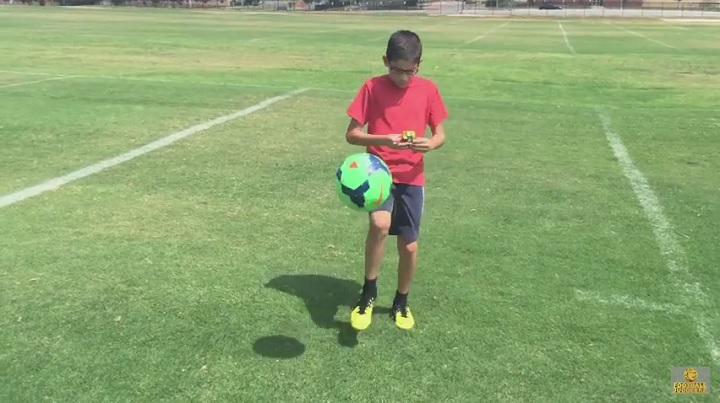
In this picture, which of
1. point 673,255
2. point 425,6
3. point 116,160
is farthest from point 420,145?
point 425,6

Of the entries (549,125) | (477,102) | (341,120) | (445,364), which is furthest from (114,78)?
(445,364)

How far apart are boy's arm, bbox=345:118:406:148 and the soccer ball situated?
92mm

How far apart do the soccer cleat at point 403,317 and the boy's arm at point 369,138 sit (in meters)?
1.10

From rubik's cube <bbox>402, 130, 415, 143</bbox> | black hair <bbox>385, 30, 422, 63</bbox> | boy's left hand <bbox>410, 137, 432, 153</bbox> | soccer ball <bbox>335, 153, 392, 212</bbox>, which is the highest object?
black hair <bbox>385, 30, 422, 63</bbox>

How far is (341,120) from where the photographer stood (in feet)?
34.7

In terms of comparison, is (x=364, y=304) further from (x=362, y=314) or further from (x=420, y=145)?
(x=420, y=145)

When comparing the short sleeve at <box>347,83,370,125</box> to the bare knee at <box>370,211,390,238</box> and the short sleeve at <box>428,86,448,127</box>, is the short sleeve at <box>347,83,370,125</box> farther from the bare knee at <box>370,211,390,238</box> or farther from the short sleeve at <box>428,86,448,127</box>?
the bare knee at <box>370,211,390,238</box>

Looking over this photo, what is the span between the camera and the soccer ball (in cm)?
362

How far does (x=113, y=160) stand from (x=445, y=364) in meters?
5.58

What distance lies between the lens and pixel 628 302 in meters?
4.54

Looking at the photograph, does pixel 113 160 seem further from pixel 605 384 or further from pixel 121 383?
pixel 605 384

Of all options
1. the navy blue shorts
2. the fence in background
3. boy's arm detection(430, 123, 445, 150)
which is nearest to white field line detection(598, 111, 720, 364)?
the navy blue shorts

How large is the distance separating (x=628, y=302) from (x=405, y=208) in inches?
70.4

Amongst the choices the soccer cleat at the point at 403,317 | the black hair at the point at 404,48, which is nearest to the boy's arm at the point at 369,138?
the black hair at the point at 404,48
